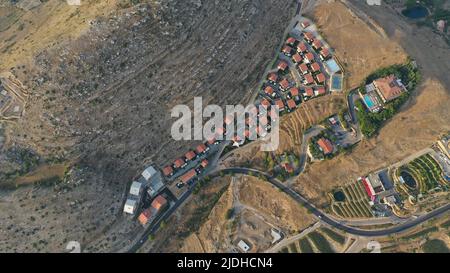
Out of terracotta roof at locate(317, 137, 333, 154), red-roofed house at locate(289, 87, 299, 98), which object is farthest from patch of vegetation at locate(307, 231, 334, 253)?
red-roofed house at locate(289, 87, 299, 98)

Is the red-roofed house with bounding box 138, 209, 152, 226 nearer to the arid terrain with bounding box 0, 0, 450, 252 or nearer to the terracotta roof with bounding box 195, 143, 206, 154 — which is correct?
the arid terrain with bounding box 0, 0, 450, 252

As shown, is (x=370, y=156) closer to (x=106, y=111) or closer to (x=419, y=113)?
(x=419, y=113)

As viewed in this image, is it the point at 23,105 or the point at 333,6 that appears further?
the point at 333,6

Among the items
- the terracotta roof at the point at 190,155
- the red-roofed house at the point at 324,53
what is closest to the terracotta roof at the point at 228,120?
the terracotta roof at the point at 190,155

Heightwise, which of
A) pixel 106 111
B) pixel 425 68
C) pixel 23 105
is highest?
pixel 23 105

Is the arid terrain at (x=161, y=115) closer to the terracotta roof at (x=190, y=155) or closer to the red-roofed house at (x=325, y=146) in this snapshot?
the terracotta roof at (x=190, y=155)

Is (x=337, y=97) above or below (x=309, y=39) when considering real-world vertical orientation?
below

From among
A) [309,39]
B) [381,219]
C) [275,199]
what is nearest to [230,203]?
[275,199]
